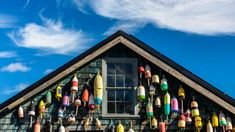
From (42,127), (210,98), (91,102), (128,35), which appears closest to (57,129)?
(42,127)

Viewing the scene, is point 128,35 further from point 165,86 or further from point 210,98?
point 210,98

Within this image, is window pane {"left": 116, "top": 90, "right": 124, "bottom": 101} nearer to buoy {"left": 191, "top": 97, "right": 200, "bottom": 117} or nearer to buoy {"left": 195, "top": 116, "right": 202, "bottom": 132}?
buoy {"left": 191, "top": 97, "right": 200, "bottom": 117}

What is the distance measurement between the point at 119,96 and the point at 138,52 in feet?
4.81

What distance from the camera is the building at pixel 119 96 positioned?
12891mm

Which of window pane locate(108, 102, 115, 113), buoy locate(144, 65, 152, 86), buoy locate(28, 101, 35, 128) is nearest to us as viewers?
buoy locate(28, 101, 35, 128)

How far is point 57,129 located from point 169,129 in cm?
329

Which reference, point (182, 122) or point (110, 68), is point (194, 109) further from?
point (110, 68)

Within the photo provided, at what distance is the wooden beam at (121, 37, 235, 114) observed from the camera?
43.4 ft

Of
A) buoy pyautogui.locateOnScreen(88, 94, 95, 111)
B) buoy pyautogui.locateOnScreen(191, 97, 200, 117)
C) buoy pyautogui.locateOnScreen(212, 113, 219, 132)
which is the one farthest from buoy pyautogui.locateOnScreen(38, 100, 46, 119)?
buoy pyautogui.locateOnScreen(212, 113, 219, 132)

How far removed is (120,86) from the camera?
13656 millimetres

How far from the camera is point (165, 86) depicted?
13312 millimetres

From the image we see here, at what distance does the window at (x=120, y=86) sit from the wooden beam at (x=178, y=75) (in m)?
0.43

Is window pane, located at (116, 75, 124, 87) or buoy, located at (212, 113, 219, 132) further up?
window pane, located at (116, 75, 124, 87)

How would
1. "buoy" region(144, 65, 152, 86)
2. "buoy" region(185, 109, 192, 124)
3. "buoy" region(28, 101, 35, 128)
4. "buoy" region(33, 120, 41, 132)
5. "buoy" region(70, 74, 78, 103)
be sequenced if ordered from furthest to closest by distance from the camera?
"buoy" region(144, 65, 152, 86)
"buoy" region(185, 109, 192, 124)
"buoy" region(70, 74, 78, 103)
"buoy" region(28, 101, 35, 128)
"buoy" region(33, 120, 41, 132)
